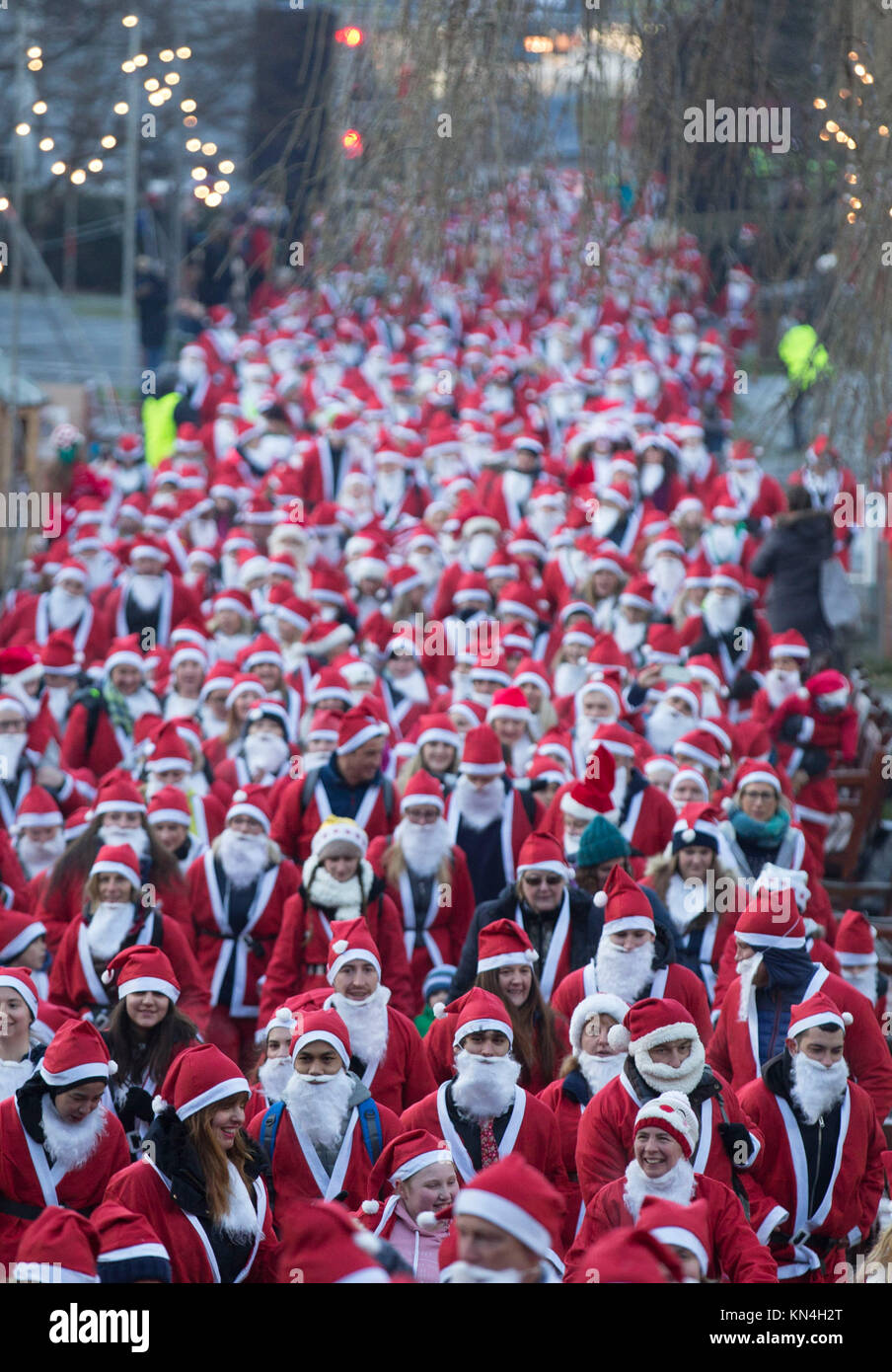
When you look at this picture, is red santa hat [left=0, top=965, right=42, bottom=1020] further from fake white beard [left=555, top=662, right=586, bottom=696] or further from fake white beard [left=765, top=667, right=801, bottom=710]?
fake white beard [left=765, top=667, right=801, bottom=710]

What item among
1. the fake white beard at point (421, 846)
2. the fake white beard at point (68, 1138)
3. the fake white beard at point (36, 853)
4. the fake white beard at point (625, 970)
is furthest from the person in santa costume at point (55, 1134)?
the fake white beard at point (36, 853)

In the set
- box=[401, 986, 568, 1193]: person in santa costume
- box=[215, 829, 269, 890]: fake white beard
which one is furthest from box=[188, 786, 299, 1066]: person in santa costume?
box=[401, 986, 568, 1193]: person in santa costume

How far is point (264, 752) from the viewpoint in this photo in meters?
10.3

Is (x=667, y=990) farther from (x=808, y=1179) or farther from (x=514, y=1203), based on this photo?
(x=514, y=1203)

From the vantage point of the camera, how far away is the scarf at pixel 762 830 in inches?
339

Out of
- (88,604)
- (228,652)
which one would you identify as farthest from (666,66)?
(88,604)

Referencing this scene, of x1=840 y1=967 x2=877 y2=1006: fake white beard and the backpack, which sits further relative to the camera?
x1=840 y1=967 x2=877 y2=1006: fake white beard

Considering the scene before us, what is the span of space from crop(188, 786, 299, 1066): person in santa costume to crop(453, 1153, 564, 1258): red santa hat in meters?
4.31

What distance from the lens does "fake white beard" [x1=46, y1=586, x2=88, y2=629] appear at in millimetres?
13562

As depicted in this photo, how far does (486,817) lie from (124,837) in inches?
65.5

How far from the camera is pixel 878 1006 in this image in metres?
8.23

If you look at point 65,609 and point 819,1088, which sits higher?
point 65,609

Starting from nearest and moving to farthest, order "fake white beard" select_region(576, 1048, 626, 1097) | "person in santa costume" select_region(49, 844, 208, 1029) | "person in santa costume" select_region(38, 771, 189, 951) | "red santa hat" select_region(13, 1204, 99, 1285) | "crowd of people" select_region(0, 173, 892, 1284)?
"red santa hat" select_region(13, 1204, 99, 1285)
"crowd of people" select_region(0, 173, 892, 1284)
"fake white beard" select_region(576, 1048, 626, 1097)
"person in santa costume" select_region(49, 844, 208, 1029)
"person in santa costume" select_region(38, 771, 189, 951)

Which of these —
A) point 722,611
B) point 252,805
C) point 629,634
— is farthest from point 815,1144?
point 722,611
